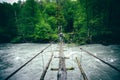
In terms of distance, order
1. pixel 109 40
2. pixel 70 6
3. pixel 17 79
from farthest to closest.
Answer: pixel 70 6, pixel 109 40, pixel 17 79

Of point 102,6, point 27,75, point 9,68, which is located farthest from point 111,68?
point 102,6

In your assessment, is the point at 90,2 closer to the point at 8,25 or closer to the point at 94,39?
the point at 94,39

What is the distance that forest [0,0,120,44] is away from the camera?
31.5 meters

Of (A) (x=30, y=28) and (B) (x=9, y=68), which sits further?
(A) (x=30, y=28)

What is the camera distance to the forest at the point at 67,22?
103 ft

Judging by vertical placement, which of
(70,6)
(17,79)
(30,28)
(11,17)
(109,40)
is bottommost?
(17,79)

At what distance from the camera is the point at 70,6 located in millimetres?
46281

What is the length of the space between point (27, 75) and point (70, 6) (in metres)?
37.1

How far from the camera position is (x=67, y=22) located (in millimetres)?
45812

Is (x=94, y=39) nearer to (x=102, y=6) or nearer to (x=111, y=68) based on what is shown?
(x=102, y=6)

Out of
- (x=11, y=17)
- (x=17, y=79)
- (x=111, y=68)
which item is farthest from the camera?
(x=11, y=17)

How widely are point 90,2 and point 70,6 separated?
12.5 m

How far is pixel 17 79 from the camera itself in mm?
10641

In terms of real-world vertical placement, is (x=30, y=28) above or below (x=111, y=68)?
above
